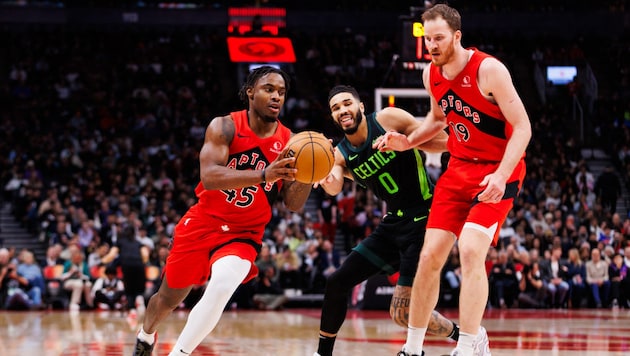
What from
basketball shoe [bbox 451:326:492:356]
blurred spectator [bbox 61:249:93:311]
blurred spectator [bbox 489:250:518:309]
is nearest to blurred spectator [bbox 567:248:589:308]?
blurred spectator [bbox 489:250:518:309]

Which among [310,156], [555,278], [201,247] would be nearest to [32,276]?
[555,278]

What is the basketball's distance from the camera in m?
5.86

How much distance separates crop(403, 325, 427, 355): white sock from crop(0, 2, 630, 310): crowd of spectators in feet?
31.2

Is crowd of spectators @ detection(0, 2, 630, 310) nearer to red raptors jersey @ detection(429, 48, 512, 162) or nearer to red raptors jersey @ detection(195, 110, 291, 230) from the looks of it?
red raptors jersey @ detection(195, 110, 291, 230)

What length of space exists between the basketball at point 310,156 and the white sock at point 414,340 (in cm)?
123

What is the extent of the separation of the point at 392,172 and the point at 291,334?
13.5ft

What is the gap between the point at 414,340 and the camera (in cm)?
627

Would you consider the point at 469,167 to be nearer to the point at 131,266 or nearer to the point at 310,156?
the point at 310,156

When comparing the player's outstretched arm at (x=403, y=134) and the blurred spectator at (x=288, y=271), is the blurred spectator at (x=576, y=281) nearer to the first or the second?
Answer: the blurred spectator at (x=288, y=271)

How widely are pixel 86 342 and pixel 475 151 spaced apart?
525 centimetres

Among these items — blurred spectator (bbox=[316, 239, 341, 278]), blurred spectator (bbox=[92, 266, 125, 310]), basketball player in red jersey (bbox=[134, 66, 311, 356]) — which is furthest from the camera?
blurred spectator (bbox=[316, 239, 341, 278])

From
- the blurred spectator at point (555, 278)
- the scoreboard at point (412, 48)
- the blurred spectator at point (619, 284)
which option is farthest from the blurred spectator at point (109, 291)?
the blurred spectator at point (619, 284)

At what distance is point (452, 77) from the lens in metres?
5.92

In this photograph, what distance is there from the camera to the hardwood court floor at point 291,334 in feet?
28.2
